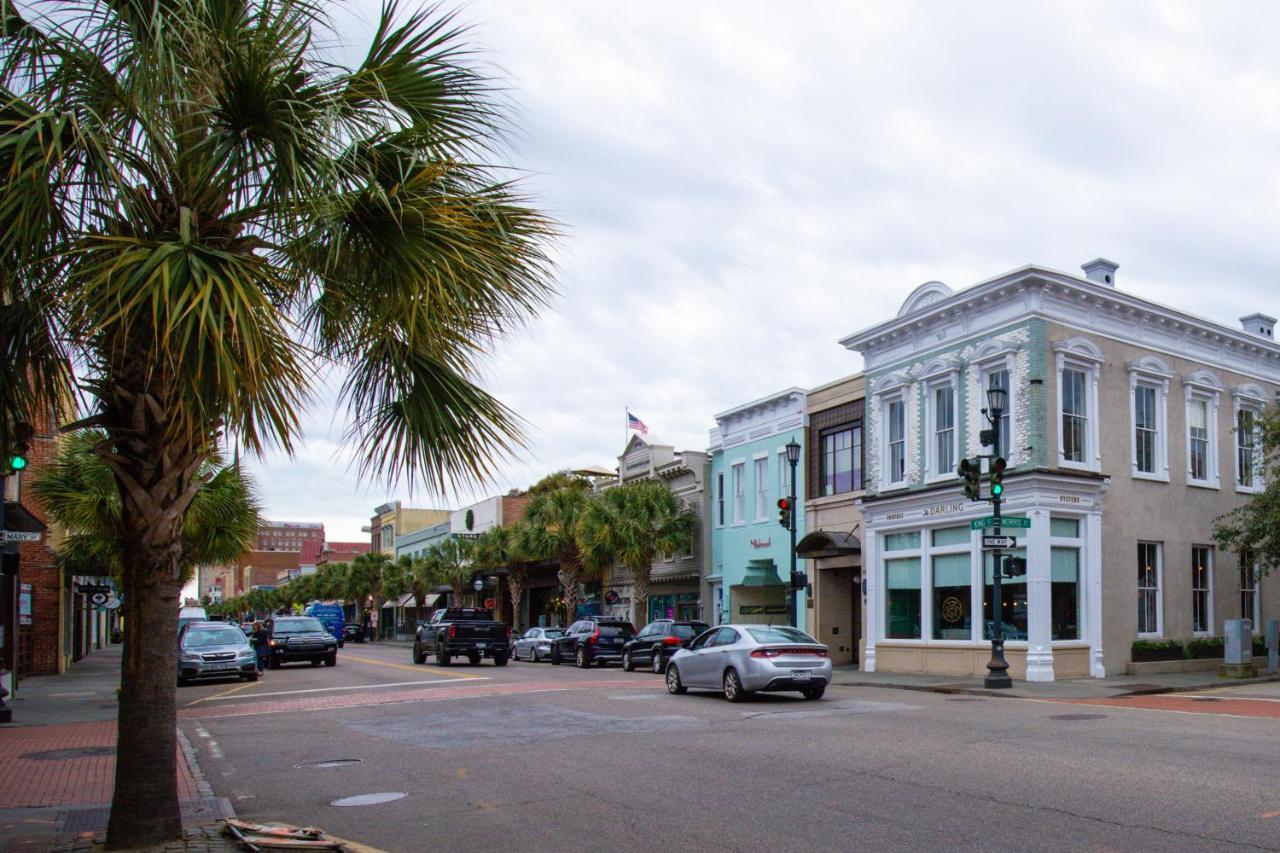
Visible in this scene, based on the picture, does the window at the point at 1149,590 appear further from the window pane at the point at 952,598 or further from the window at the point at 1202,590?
the window pane at the point at 952,598

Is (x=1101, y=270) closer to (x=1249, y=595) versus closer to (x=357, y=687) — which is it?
(x=1249, y=595)

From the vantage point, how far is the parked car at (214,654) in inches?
1067

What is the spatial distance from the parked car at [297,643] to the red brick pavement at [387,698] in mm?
11544

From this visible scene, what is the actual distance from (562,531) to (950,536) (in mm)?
22049

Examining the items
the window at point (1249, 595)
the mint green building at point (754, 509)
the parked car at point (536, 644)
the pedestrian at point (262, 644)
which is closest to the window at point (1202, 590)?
the window at point (1249, 595)

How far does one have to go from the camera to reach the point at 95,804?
33.9 feet

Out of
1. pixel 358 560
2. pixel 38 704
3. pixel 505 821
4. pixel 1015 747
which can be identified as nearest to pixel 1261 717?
pixel 1015 747

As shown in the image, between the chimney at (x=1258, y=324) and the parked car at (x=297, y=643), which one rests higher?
the chimney at (x=1258, y=324)

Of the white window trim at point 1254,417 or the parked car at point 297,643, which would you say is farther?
the parked car at point 297,643

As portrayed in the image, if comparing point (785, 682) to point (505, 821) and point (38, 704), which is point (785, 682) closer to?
point (505, 821)

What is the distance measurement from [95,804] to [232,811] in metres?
1.60

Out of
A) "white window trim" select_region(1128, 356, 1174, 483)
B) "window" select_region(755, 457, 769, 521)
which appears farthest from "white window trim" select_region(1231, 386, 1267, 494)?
"window" select_region(755, 457, 769, 521)

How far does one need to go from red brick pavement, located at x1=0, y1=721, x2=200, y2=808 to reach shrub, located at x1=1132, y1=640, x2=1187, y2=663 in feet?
70.4

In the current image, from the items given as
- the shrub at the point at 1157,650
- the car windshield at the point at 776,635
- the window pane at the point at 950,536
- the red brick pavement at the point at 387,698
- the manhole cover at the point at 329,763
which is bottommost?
the red brick pavement at the point at 387,698
